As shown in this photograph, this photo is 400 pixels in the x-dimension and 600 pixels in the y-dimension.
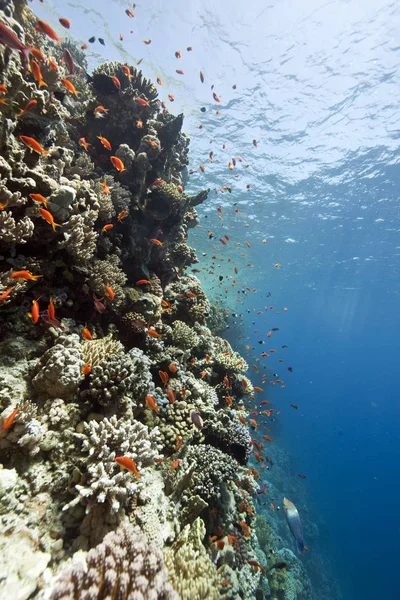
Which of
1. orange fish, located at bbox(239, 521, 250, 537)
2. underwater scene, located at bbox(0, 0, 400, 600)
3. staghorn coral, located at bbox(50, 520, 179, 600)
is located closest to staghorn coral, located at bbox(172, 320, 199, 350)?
underwater scene, located at bbox(0, 0, 400, 600)

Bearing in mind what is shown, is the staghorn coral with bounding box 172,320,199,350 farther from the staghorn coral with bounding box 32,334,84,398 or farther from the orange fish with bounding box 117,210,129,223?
the staghorn coral with bounding box 32,334,84,398

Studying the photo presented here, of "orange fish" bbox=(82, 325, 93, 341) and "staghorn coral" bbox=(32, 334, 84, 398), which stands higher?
"orange fish" bbox=(82, 325, 93, 341)

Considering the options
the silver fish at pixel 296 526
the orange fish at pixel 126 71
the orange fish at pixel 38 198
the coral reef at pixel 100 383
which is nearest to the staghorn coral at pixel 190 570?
the coral reef at pixel 100 383

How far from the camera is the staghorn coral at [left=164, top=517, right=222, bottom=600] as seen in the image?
11.1ft

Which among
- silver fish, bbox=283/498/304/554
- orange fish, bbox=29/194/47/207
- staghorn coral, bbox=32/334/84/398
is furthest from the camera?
silver fish, bbox=283/498/304/554

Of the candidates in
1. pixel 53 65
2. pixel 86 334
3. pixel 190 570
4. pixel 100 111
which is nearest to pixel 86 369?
pixel 86 334

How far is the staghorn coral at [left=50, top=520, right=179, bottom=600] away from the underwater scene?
17 millimetres

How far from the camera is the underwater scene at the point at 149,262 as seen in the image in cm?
325

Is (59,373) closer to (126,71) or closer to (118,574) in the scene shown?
(118,574)

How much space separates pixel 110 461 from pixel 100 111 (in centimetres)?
930

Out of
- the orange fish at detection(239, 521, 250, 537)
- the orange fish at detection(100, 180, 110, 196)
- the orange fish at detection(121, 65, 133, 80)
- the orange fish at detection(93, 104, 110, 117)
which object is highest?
the orange fish at detection(121, 65, 133, 80)

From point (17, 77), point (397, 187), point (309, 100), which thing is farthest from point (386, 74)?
point (17, 77)

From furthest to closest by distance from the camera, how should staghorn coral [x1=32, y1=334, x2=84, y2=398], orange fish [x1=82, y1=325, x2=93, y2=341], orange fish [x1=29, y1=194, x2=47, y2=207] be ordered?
orange fish [x1=82, y1=325, x2=93, y2=341]
orange fish [x1=29, y1=194, x2=47, y2=207]
staghorn coral [x1=32, y1=334, x2=84, y2=398]

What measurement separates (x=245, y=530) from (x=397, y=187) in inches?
1016
